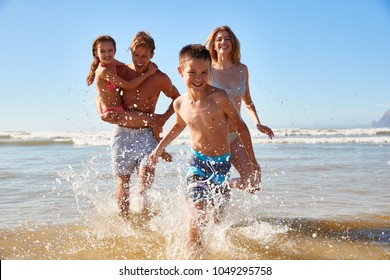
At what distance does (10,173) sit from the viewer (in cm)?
777

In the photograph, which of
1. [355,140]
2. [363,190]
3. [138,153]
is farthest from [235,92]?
[355,140]

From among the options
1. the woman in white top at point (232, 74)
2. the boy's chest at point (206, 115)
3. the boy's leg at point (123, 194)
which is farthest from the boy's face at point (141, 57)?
the boy's leg at point (123, 194)

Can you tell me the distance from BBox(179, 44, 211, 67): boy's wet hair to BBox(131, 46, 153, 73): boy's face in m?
0.91

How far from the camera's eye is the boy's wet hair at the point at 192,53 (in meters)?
3.14

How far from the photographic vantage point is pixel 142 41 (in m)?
3.99

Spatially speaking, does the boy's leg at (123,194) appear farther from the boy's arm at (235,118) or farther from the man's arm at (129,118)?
the boy's arm at (235,118)

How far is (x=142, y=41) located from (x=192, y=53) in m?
1.01

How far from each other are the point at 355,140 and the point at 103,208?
41.1ft

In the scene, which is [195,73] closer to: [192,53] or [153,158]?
[192,53]

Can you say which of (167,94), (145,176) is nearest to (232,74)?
(167,94)

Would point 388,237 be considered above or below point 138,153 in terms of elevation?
below

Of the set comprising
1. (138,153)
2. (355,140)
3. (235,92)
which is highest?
(235,92)
